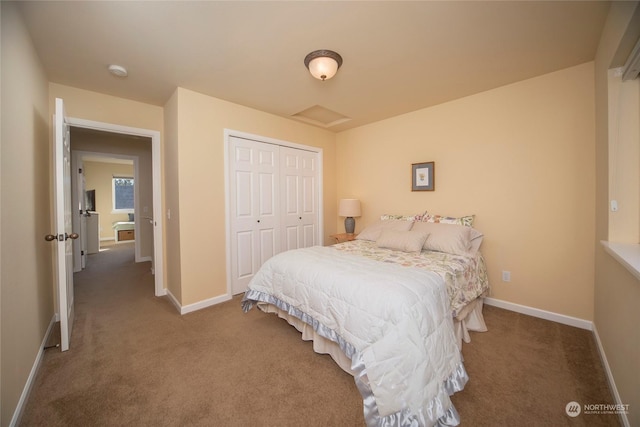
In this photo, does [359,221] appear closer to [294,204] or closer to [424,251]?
[294,204]

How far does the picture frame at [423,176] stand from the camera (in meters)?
3.18

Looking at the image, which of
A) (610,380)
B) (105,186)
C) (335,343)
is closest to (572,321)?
(610,380)

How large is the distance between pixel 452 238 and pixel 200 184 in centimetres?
279

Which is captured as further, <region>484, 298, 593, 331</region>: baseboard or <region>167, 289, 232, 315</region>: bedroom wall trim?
<region>167, 289, 232, 315</region>: bedroom wall trim

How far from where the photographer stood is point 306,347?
2045 millimetres

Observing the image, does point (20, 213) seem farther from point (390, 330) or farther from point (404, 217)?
point (404, 217)

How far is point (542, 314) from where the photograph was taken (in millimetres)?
2467

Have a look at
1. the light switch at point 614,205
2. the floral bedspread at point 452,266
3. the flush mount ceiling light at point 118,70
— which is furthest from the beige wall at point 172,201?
the light switch at point 614,205

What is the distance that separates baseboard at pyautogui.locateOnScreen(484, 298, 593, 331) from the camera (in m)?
2.27

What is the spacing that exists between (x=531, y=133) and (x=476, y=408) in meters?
2.50

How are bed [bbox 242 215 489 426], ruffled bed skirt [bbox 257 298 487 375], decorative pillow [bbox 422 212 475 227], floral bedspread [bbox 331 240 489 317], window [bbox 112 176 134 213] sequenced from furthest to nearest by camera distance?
window [bbox 112 176 134 213] → decorative pillow [bbox 422 212 475 227] → floral bedspread [bbox 331 240 489 317] → ruffled bed skirt [bbox 257 298 487 375] → bed [bbox 242 215 489 426]

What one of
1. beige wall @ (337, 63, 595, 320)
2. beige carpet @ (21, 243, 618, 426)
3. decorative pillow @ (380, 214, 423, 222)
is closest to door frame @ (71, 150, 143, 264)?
beige carpet @ (21, 243, 618, 426)

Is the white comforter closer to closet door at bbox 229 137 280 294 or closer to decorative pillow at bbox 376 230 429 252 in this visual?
decorative pillow at bbox 376 230 429 252

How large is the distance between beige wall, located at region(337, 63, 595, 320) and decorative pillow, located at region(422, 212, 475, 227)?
0.38 ft
